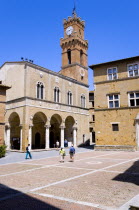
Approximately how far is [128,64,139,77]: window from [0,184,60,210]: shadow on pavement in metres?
23.5

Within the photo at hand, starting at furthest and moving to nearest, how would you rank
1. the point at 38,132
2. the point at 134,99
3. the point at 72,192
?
the point at 38,132 → the point at 134,99 → the point at 72,192

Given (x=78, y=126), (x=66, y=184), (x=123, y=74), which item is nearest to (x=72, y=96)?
(x=78, y=126)

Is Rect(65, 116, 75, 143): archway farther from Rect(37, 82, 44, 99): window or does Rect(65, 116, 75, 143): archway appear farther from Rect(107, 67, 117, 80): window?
Rect(107, 67, 117, 80): window

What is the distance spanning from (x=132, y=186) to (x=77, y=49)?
143 feet

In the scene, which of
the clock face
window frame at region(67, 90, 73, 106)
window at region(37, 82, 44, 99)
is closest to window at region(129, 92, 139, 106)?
window frame at region(67, 90, 73, 106)

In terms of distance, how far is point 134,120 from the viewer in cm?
2628

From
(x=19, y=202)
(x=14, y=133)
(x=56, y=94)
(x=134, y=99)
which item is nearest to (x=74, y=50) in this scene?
(x=56, y=94)

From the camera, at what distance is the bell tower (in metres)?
47.8

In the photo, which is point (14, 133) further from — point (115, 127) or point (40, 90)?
point (115, 127)

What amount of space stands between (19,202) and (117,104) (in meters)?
23.1

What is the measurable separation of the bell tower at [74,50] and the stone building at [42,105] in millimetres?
291

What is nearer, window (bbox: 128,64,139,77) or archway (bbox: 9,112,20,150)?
window (bbox: 128,64,139,77)

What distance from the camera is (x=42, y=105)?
32062 mm

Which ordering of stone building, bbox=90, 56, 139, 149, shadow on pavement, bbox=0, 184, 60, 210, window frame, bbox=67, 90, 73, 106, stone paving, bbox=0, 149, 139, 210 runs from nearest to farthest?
1. shadow on pavement, bbox=0, 184, 60, 210
2. stone paving, bbox=0, 149, 139, 210
3. stone building, bbox=90, 56, 139, 149
4. window frame, bbox=67, 90, 73, 106
